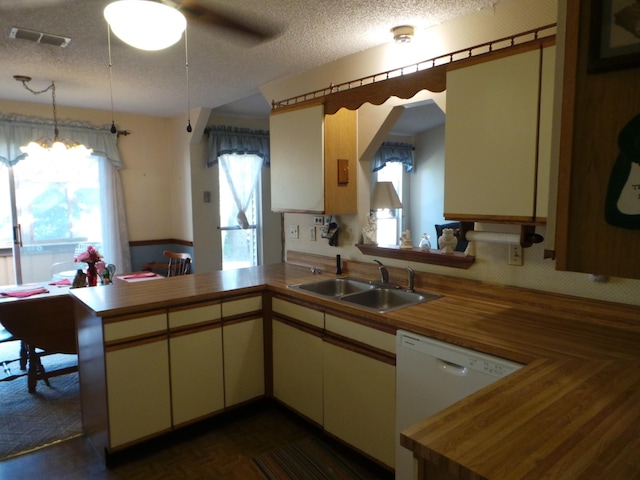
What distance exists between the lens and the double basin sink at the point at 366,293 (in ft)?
8.05

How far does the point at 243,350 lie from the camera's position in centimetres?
268

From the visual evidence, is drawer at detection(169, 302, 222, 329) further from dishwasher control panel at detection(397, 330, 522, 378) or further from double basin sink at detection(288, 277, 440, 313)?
dishwasher control panel at detection(397, 330, 522, 378)

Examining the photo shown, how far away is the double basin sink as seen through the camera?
2.45 m

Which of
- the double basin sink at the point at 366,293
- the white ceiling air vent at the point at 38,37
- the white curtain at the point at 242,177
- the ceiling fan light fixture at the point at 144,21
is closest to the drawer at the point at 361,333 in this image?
the double basin sink at the point at 366,293

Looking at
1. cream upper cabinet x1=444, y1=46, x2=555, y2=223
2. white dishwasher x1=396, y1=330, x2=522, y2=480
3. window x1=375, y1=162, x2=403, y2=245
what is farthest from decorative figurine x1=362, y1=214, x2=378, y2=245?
window x1=375, y1=162, x2=403, y2=245

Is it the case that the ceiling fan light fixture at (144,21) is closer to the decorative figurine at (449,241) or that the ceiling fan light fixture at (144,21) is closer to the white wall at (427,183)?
the decorative figurine at (449,241)

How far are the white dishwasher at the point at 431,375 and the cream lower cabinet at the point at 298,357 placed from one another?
0.59 metres

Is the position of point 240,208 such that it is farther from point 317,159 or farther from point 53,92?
point 317,159

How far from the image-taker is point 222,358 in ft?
8.52

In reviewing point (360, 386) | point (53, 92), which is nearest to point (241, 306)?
point (360, 386)

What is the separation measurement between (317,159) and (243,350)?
131 cm

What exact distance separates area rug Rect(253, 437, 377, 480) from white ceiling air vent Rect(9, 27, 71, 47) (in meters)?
2.71

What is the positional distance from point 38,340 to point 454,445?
2.98 metres

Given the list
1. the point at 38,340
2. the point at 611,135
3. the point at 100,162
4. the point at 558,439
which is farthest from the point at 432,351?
the point at 100,162
